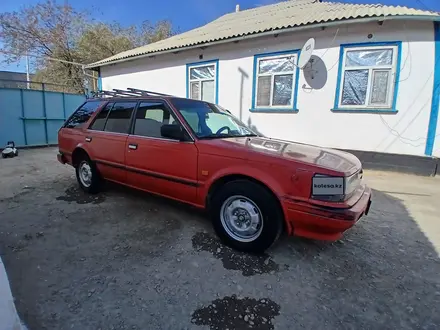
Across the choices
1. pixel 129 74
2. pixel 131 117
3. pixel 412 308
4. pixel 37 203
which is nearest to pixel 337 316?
pixel 412 308

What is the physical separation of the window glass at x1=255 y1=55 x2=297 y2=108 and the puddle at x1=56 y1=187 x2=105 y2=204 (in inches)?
231

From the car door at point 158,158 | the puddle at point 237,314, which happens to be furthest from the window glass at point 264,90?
the puddle at point 237,314

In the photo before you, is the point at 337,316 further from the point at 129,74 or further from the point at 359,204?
the point at 129,74

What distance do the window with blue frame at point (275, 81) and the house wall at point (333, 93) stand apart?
199 mm

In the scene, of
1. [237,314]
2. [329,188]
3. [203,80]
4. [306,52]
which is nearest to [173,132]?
[329,188]

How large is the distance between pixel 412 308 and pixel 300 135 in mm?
6274

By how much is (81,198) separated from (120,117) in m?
1.54

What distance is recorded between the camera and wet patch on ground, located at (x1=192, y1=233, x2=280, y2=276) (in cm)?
257

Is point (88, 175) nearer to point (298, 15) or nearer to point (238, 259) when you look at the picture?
point (238, 259)

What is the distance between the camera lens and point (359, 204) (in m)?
2.55

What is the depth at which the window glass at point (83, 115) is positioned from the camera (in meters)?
4.55

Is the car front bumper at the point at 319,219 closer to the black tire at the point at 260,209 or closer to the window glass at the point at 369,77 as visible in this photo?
the black tire at the point at 260,209

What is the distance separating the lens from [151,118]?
12.1 feet

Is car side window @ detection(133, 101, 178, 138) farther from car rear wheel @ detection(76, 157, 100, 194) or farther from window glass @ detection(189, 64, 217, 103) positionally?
window glass @ detection(189, 64, 217, 103)
